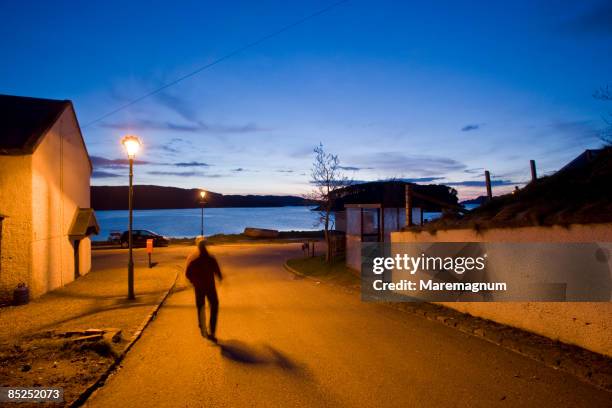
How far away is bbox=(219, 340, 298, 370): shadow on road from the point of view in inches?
271

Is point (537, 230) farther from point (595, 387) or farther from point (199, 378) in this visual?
point (199, 378)

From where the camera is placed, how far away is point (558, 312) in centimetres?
766

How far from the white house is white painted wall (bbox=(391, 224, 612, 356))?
12.8 meters

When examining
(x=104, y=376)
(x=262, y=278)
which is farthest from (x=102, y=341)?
(x=262, y=278)

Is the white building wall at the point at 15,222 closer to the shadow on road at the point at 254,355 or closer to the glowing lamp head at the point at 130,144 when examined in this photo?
the glowing lamp head at the point at 130,144

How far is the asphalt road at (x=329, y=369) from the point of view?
215 inches

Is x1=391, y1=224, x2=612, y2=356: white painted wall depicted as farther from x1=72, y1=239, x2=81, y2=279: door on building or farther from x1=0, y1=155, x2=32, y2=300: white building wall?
x1=72, y1=239, x2=81, y2=279: door on building

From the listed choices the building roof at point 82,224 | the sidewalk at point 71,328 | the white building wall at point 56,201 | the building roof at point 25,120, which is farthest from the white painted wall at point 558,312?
the building roof at point 82,224

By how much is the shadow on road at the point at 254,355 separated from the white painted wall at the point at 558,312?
15.3 feet

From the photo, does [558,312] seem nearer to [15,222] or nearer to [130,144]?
[130,144]

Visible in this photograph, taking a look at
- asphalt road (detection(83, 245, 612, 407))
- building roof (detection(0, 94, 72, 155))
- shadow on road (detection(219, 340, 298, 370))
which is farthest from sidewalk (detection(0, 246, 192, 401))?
building roof (detection(0, 94, 72, 155))

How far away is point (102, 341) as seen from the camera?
7883mm

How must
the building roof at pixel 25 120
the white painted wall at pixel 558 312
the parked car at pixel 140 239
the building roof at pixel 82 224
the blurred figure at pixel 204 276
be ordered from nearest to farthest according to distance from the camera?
the white painted wall at pixel 558 312 → the blurred figure at pixel 204 276 → the building roof at pixel 25 120 → the building roof at pixel 82 224 → the parked car at pixel 140 239

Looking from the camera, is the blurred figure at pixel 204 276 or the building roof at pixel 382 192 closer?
the blurred figure at pixel 204 276
